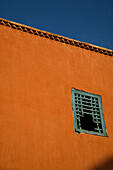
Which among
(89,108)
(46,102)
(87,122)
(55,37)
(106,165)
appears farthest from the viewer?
(87,122)

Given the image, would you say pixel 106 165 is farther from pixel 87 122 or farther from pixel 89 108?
pixel 87 122

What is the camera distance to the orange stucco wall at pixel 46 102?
610 centimetres

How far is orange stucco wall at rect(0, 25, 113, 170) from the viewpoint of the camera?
20.0 feet

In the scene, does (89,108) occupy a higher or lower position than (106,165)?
higher

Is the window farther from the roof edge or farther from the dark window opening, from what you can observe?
the roof edge

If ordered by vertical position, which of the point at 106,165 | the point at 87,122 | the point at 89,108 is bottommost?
the point at 106,165

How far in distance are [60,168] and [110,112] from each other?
2.40 meters

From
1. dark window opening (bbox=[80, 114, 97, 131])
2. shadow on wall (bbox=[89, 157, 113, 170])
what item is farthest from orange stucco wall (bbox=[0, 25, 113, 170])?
dark window opening (bbox=[80, 114, 97, 131])

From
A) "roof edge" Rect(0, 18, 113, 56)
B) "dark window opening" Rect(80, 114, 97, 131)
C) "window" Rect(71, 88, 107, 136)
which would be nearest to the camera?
"window" Rect(71, 88, 107, 136)

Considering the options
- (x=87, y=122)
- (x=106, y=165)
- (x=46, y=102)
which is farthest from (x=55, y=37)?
(x=106, y=165)

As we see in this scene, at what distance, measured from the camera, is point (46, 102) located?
695cm

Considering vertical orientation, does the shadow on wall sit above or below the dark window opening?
below

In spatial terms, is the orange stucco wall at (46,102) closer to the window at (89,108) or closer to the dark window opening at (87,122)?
the window at (89,108)

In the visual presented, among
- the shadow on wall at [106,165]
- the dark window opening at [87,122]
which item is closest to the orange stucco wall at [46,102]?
the shadow on wall at [106,165]
